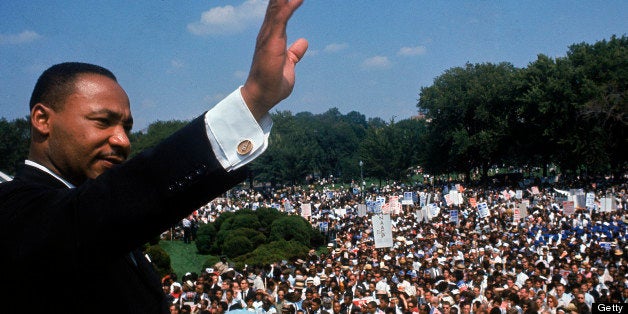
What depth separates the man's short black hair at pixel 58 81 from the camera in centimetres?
136

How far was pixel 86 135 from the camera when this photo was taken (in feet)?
4.29

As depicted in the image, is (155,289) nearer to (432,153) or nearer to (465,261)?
(465,261)

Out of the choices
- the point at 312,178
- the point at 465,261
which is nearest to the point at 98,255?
the point at 465,261

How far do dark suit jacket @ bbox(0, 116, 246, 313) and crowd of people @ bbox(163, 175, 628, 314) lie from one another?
467 cm

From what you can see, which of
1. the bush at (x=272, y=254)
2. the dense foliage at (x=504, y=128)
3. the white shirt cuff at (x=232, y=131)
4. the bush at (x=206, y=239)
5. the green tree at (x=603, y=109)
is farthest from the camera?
the dense foliage at (x=504, y=128)

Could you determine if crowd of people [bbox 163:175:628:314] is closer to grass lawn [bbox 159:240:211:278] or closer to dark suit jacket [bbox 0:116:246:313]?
dark suit jacket [bbox 0:116:246:313]

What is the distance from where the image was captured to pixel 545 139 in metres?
45.6

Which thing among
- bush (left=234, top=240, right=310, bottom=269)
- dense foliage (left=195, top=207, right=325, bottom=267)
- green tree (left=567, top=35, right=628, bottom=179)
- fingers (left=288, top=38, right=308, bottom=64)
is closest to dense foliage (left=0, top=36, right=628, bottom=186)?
green tree (left=567, top=35, right=628, bottom=179)

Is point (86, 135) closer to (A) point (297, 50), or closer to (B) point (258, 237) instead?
(A) point (297, 50)

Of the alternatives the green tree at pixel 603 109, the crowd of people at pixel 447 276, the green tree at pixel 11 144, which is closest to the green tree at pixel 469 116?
the green tree at pixel 603 109

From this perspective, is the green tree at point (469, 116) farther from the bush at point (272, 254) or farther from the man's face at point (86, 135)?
the man's face at point (86, 135)

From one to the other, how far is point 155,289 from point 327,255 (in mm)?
16411

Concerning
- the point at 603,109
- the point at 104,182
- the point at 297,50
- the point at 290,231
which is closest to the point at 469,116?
Result: the point at 603,109

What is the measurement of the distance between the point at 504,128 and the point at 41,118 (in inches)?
1969
